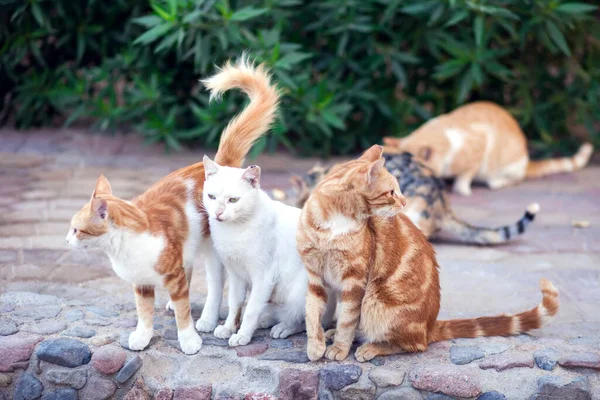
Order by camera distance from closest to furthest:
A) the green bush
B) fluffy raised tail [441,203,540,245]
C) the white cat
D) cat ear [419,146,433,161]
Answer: the white cat < fluffy raised tail [441,203,540,245] < cat ear [419,146,433,161] < the green bush

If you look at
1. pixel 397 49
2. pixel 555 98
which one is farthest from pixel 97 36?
pixel 555 98

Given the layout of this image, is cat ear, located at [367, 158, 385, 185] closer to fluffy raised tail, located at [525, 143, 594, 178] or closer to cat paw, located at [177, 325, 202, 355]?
cat paw, located at [177, 325, 202, 355]

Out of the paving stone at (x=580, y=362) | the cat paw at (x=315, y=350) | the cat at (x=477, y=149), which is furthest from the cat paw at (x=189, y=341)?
the cat at (x=477, y=149)

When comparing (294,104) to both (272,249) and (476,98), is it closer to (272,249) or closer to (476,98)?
(476,98)

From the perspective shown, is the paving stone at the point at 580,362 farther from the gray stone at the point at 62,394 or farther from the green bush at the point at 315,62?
the green bush at the point at 315,62

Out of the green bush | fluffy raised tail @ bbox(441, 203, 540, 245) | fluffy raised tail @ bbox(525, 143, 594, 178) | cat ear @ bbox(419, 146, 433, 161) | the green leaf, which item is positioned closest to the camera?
fluffy raised tail @ bbox(441, 203, 540, 245)

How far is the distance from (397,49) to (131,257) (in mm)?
4065

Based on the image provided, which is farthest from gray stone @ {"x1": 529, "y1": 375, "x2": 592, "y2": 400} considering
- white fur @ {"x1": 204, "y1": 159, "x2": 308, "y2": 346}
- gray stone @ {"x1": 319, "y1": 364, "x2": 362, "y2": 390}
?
white fur @ {"x1": 204, "y1": 159, "x2": 308, "y2": 346}

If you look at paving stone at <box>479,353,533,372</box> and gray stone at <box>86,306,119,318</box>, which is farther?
gray stone at <box>86,306,119,318</box>

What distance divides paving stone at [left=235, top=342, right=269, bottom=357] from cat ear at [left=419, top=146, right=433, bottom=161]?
288 cm

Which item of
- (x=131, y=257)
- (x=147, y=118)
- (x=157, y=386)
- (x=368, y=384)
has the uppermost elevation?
(x=131, y=257)

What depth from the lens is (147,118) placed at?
6805 mm

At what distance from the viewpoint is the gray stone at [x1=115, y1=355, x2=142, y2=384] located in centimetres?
349

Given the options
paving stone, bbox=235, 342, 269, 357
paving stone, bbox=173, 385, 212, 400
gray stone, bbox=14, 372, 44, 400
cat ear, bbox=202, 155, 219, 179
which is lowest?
gray stone, bbox=14, 372, 44, 400
